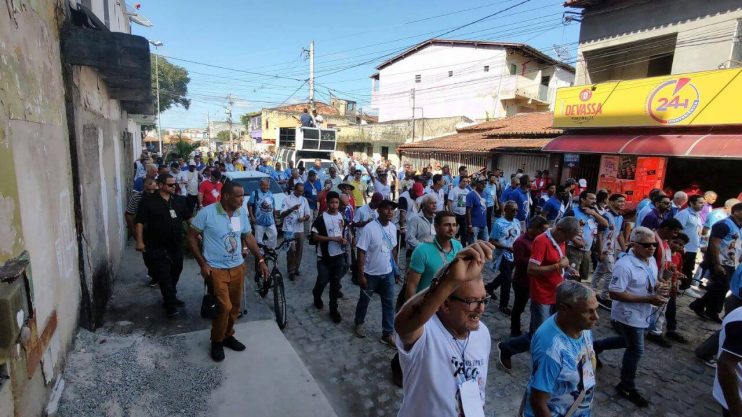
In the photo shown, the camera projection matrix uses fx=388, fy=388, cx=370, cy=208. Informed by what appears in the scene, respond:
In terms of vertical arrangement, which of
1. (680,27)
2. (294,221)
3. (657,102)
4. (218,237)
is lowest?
(294,221)

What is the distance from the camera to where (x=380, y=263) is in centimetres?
491

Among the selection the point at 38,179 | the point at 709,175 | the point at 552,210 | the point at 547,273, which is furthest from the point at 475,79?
the point at 38,179

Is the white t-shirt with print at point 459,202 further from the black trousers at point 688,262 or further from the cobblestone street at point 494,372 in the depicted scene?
the black trousers at point 688,262

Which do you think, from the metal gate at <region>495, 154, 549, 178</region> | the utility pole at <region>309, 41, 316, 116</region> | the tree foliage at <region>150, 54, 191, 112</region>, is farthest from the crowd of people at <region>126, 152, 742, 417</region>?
the tree foliage at <region>150, 54, 191, 112</region>

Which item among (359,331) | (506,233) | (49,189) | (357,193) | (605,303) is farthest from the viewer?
(357,193)

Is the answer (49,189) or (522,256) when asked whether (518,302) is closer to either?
(522,256)

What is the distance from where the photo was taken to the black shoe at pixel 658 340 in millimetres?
5207

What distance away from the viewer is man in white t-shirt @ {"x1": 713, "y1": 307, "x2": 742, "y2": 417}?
7.90ft

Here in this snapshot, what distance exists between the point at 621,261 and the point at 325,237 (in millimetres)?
3628

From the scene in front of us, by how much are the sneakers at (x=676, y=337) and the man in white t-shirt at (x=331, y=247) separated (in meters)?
4.63

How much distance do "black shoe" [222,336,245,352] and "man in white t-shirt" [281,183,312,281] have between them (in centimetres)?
300

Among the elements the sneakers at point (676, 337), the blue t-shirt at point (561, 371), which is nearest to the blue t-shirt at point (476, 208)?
the sneakers at point (676, 337)

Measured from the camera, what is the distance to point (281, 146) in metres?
22.5

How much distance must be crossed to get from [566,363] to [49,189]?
4.15 meters
